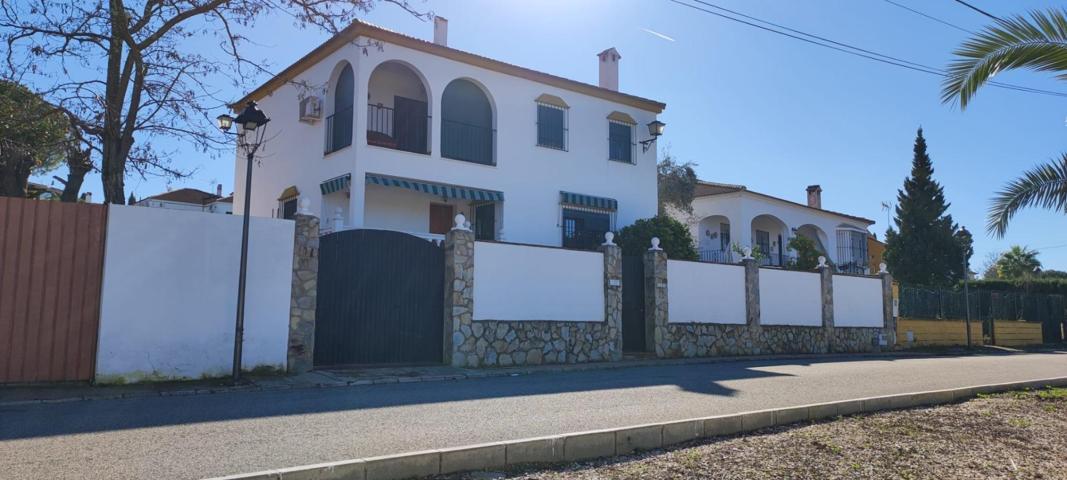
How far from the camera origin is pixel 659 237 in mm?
19172

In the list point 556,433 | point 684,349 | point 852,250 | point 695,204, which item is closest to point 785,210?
point 695,204

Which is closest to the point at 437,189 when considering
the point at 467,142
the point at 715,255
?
the point at 467,142

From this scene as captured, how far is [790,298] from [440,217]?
1012 cm

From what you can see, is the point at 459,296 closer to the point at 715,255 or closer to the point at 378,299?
the point at 378,299

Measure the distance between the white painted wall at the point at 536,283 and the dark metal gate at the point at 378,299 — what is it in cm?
87

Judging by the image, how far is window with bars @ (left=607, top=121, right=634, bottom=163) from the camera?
21.9 metres

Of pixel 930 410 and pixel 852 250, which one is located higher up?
pixel 852 250

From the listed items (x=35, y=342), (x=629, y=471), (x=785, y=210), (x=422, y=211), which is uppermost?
(x=785, y=210)

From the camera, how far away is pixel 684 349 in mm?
16797

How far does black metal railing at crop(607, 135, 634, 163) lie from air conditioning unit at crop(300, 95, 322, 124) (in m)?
8.59

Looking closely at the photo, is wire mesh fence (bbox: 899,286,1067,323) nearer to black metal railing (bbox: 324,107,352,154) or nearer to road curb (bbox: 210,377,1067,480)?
black metal railing (bbox: 324,107,352,154)

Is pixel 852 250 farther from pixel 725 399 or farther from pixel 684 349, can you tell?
pixel 725 399

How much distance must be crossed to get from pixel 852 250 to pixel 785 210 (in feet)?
23.7

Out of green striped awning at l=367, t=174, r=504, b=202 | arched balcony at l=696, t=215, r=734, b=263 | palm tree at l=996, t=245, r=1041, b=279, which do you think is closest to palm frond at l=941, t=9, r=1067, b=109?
green striped awning at l=367, t=174, r=504, b=202
